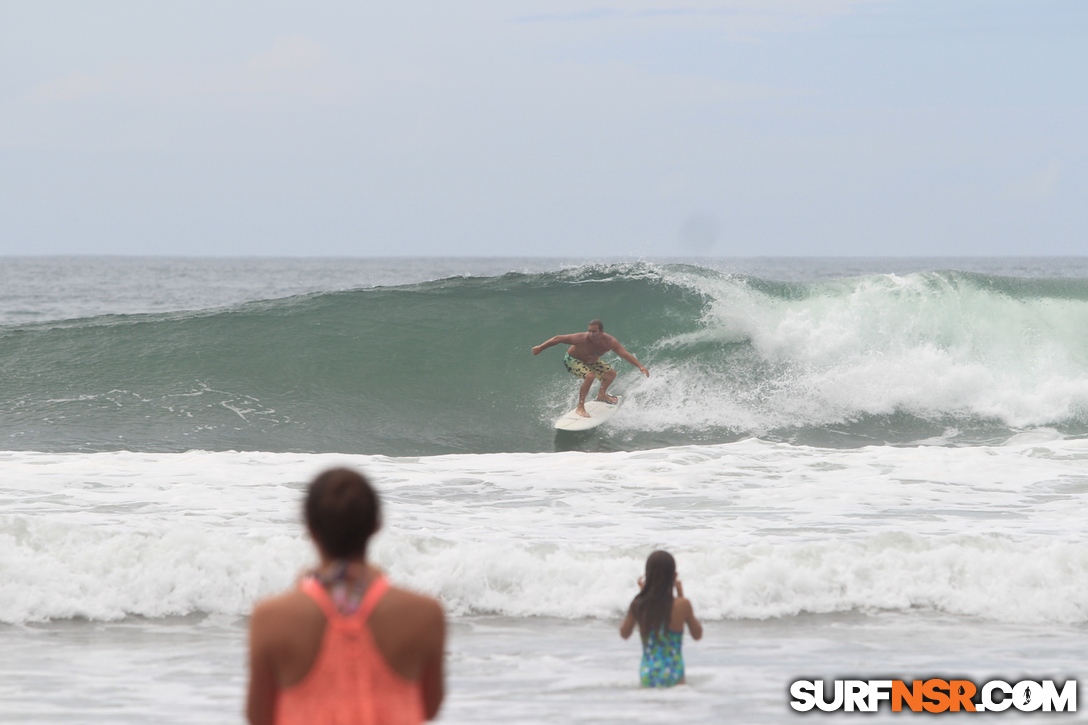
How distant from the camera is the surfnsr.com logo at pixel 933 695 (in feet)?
14.1

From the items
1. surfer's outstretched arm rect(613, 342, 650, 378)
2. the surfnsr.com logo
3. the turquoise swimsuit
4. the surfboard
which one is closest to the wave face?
the surfboard

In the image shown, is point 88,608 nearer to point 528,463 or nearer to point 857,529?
point 528,463

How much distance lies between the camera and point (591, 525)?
7.44 meters

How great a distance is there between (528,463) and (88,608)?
4643mm

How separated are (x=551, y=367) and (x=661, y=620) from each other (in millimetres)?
10733

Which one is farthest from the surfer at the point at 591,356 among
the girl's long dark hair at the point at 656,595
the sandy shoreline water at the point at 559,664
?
the girl's long dark hair at the point at 656,595

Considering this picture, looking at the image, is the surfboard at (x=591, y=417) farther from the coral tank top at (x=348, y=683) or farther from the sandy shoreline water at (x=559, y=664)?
the coral tank top at (x=348, y=683)

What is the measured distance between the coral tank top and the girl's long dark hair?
2402mm

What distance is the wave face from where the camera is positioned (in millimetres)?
12461

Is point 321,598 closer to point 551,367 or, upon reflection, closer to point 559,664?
point 559,664

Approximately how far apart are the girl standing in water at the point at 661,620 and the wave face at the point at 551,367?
7411 mm

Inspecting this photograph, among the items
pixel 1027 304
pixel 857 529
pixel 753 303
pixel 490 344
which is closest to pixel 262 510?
pixel 857 529

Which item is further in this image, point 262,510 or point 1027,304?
point 1027,304

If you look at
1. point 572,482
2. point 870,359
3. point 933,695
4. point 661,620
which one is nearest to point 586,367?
point 572,482
